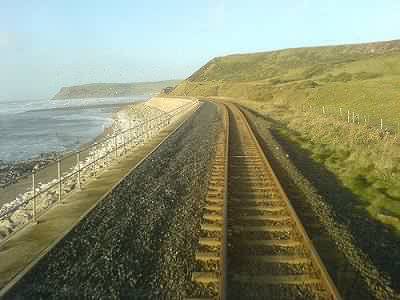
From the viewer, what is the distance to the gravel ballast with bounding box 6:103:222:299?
5.88 m

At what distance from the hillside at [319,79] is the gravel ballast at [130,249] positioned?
2678cm

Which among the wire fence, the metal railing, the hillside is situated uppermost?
the hillside

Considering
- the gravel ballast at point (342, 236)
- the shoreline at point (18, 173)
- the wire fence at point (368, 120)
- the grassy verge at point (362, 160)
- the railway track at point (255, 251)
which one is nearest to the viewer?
the railway track at point (255, 251)

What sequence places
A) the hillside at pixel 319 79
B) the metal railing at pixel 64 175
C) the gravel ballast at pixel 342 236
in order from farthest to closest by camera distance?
the hillside at pixel 319 79
the metal railing at pixel 64 175
the gravel ballast at pixel 342 236

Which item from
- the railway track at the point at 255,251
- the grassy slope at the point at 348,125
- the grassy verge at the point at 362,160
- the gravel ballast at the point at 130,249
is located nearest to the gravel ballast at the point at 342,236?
the railway track at the point at 255,251

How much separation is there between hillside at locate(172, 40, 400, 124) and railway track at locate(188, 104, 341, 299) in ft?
86.2

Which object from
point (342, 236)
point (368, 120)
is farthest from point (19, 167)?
point (368, 120)

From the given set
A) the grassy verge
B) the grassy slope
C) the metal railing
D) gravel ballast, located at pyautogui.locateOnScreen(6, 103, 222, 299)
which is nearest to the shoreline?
the metal railing

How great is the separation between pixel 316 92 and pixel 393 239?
5424 centimetres

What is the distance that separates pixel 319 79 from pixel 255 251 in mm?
81690

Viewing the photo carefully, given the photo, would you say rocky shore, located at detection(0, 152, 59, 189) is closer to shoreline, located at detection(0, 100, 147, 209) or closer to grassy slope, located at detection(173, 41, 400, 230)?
shoreline, located at detection(0, 100, 147, 209)

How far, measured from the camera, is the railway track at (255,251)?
5648mm

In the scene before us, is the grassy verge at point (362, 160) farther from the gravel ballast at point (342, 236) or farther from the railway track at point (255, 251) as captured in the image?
the railway track at point (255, 251)

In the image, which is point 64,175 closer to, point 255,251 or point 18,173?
point 18,173
